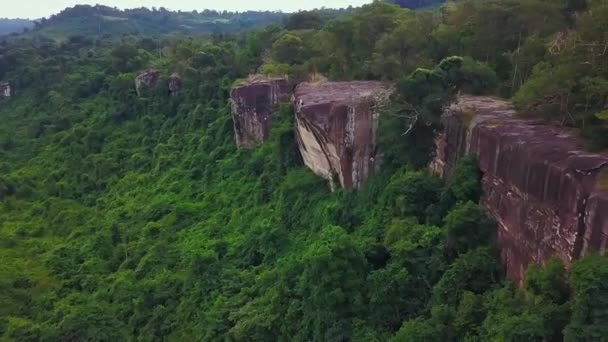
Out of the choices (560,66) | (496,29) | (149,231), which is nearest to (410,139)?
(560,66)

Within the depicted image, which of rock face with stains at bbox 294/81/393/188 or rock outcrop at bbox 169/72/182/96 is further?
rock outcrop at bbox 169/72/182/96

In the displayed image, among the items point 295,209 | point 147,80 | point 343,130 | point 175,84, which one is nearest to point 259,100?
point 295,209

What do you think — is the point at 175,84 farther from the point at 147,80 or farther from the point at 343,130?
the point at 343,130

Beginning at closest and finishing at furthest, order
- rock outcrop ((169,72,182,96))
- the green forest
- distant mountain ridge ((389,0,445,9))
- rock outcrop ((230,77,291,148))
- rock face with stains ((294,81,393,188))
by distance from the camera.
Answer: the green forest → rock face with stains ((294,81,393,188)) → rock outcrop ((230,77,291,148)) → rock outcrop ((169,72,182,96)) → distant mountain ridge ((389,0,445,9))

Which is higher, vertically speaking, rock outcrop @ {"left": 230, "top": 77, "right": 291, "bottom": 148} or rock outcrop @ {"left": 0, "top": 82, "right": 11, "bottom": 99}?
rock outcrop @ {"left": 230, "top": 77, "right": 291, "bottom": 148}

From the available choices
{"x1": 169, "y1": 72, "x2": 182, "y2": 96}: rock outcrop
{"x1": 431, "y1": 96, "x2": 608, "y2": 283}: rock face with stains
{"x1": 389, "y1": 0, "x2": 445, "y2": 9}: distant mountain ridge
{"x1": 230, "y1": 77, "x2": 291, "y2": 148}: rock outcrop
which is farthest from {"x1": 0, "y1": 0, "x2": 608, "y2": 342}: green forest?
{"x1": 389, "y1": 0, "x2": 445, "y2": 9}: distant mountain ridge

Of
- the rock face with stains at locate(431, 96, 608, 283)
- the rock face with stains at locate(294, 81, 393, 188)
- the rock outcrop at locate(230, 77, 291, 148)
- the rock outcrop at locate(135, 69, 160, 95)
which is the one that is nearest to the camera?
the rock face with stains at locate(431, 96, 608, 283)

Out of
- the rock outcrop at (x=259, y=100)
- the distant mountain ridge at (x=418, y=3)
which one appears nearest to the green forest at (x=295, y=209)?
the rock outcrop at (x=259, y=100)

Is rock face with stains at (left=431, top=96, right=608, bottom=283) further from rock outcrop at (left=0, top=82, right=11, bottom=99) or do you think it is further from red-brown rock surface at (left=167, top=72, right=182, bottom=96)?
rock outcrop at (left=0, top=82, right=11, bottom=99)
